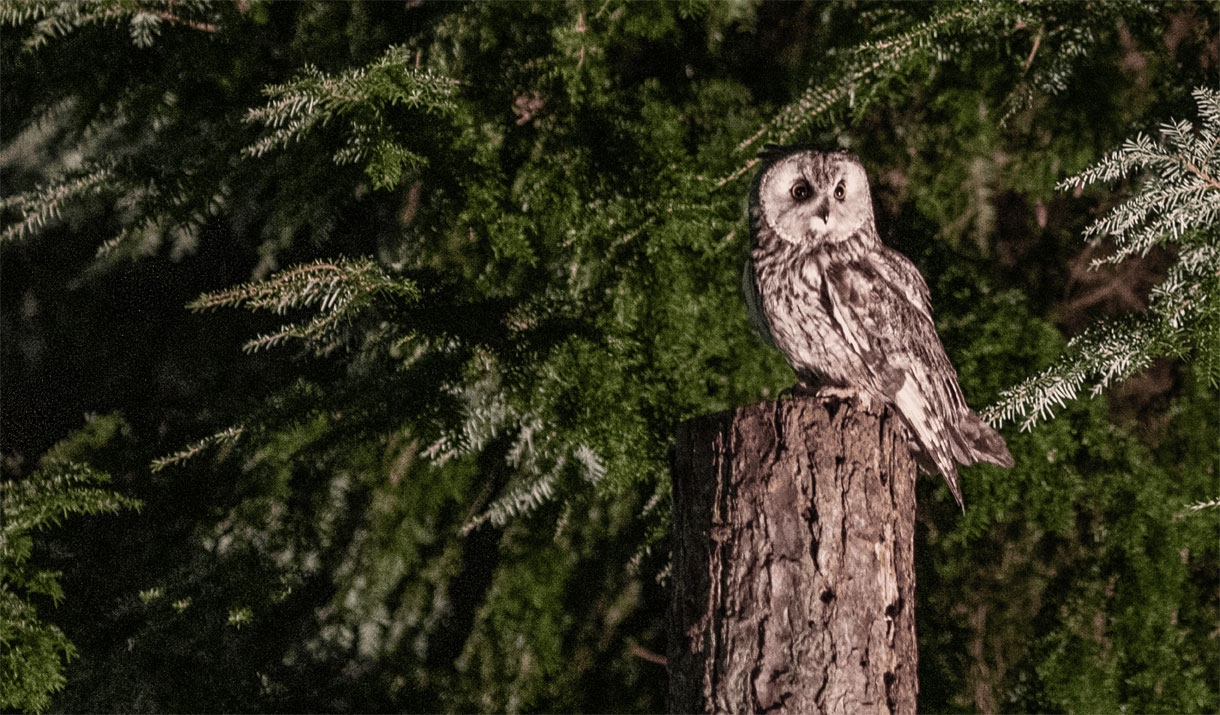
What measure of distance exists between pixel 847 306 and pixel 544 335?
56cm

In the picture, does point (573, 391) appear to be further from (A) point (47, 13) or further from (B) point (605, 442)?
(A) point (47, 13)

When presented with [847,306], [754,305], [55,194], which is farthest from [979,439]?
[55,194]

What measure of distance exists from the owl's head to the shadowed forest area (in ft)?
0.37

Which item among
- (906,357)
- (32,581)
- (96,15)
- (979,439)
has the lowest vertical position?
(32,581)

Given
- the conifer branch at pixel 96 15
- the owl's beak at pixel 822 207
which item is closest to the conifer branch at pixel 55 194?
the conifer branch at pixel 96 15

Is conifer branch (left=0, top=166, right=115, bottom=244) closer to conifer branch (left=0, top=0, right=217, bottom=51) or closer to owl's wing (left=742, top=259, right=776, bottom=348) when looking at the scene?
conifer branch (left=0, top=0, right=217, bottom=51)

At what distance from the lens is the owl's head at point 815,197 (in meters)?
1.69

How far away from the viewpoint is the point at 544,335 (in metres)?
1.60

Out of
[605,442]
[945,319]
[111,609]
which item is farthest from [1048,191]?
[111,609]

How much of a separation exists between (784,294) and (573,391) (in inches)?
17.5

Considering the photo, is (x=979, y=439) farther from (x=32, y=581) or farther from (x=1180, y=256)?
(x=32, y=581)

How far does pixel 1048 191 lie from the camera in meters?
1.89

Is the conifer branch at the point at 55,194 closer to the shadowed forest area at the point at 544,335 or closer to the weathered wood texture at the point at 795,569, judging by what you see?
the shadowed forest area at the point at 544,335

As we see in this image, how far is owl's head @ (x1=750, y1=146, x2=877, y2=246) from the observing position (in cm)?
169
